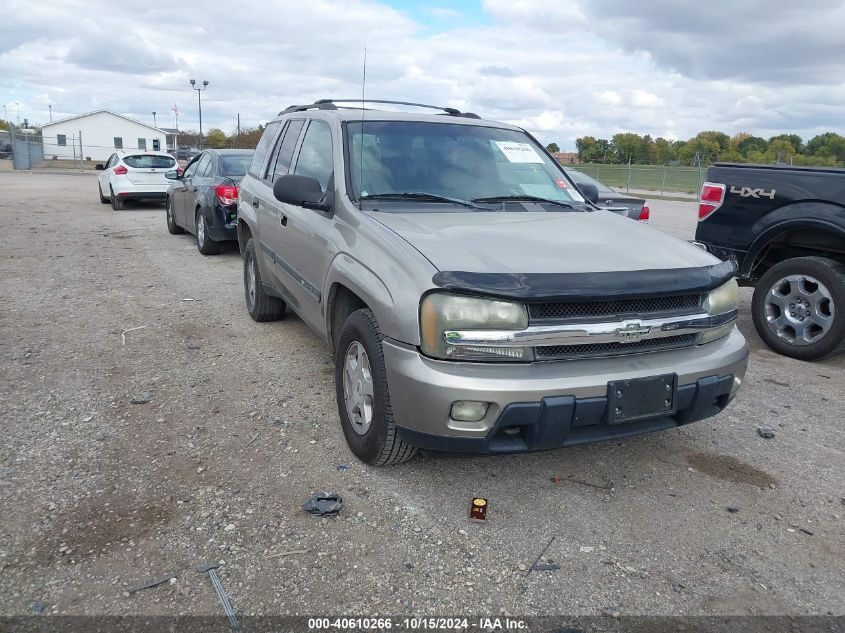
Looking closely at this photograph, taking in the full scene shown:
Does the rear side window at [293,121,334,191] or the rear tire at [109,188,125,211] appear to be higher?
the rear side window at [293,121,334,191]

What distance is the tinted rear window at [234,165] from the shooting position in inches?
375

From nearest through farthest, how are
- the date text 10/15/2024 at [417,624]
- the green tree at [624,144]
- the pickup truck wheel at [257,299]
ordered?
the date text 10/15/2024 at [417,624], the pickup truck wheel at [257,299], the green tree at [624,144]

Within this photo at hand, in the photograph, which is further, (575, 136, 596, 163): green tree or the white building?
the white building

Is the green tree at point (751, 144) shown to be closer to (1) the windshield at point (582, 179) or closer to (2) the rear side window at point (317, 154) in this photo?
(1) the windshield at point (582, 179)

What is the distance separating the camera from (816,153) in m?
23.6

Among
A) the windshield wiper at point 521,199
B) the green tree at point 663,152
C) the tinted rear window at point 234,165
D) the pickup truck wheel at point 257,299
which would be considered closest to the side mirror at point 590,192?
the windshield wiper at point 521,199

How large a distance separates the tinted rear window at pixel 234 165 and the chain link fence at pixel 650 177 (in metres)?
23.2

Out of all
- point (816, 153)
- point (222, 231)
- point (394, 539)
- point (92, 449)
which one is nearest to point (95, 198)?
point (222, 231)

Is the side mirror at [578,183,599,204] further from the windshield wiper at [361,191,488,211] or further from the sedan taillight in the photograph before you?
the sedan taillight

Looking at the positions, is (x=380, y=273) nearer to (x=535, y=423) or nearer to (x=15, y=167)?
(x=535, y=423)

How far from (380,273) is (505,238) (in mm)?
652

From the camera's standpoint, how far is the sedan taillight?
9070mm

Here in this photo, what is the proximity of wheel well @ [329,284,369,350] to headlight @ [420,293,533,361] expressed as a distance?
→ 2.58ft

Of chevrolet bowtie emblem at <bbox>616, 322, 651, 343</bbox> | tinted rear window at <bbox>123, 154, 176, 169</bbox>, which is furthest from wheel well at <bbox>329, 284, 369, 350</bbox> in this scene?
tinted rear window at <bbox>123, 154, 176, 169</bbox>
